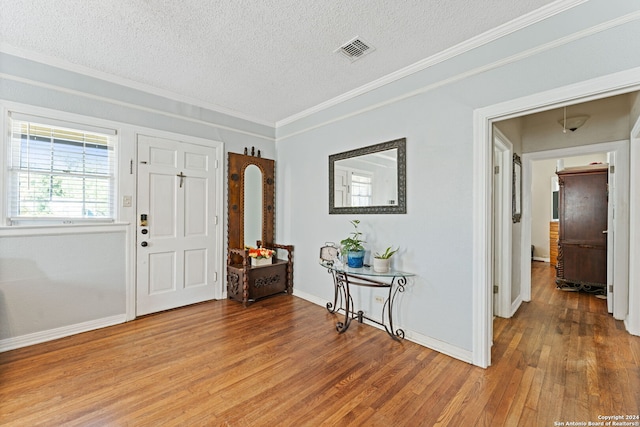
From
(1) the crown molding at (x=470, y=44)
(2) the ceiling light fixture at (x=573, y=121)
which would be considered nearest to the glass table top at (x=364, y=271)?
(1) the crown molding at (x=470, y=44)

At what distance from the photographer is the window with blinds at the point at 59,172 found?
8.20 ft

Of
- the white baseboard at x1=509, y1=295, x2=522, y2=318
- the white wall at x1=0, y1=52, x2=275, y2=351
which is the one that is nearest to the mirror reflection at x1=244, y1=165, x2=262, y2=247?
the white wall at x1=0, y1=52, x2=275, y2=351

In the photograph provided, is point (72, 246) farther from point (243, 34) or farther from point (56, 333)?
point (243, 34)

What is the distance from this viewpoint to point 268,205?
424 cm

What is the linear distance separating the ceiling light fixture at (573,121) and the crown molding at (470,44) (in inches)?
69.8

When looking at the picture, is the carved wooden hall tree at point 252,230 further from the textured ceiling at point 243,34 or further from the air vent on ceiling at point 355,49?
the air vent on ceiling at point 355,49

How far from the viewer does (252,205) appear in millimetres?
4094

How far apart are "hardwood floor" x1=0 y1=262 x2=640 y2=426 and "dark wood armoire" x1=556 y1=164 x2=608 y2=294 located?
1.56 m

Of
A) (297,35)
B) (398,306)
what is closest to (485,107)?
(297,35)

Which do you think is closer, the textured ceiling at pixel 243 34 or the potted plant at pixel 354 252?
the textured ceiling at pixel 243 34

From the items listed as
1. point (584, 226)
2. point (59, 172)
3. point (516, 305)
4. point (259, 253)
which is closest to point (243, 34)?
point (59, 172)

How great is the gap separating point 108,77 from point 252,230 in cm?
241

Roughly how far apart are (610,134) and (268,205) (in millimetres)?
4357

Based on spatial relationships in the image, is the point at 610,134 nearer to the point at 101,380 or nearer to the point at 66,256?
the point at 101,380
